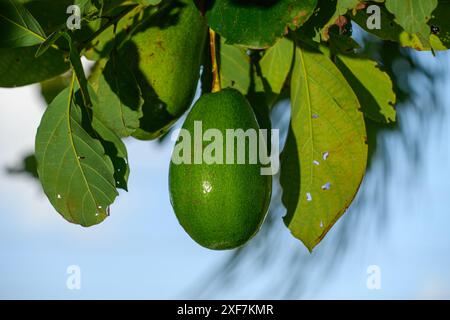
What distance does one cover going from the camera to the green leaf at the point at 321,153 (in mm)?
993

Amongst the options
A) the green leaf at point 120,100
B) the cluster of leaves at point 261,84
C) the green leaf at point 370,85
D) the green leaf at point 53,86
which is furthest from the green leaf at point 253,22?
the green leaf at point 53,86

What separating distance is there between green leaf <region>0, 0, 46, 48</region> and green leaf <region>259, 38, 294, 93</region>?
31 centimetres

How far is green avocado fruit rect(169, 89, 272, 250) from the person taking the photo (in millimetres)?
937

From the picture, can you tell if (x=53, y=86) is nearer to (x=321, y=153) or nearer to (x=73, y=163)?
(x=73, y=163)

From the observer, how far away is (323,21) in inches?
35.5

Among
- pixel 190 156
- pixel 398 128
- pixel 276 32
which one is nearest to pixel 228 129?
pixel 190 156

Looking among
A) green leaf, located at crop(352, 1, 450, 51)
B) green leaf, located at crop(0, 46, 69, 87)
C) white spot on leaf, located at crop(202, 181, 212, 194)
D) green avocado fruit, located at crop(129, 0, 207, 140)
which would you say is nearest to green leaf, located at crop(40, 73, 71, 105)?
green leaf, located at crop(0, 46, 69, 87)

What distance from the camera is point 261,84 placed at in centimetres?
108

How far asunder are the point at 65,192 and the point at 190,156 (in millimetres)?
160

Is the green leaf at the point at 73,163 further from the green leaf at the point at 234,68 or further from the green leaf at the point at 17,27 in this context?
the green leaf at the point at 234,68

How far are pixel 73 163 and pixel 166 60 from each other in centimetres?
17

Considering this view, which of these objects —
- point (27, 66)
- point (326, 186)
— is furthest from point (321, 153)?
point (27, 66)

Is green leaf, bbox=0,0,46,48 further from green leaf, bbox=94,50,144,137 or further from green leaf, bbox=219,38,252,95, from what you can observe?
green leaf, bbox=219,38,252,95

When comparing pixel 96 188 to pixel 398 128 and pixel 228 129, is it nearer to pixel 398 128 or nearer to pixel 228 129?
pixel 228 129
